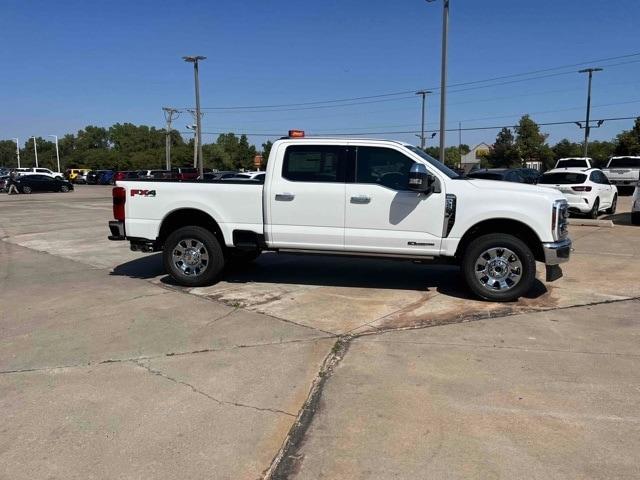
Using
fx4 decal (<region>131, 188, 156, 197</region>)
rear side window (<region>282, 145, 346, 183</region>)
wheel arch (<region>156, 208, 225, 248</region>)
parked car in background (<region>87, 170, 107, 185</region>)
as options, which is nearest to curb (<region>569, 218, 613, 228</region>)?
rear side window (<region>282, 145, 346, 183</region>)

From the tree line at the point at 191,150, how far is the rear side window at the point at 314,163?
16.3 meters

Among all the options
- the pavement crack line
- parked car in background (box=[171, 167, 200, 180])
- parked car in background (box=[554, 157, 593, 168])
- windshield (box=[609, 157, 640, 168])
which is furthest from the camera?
windshield (box=[609, 157, 640, 168])

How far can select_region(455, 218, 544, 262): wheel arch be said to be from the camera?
22.4 ft

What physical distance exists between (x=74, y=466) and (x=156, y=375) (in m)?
1.40

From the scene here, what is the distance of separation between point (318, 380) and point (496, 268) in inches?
131

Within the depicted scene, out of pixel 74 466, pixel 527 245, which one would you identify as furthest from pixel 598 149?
pixel 74 466

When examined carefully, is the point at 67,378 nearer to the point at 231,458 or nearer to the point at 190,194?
the point at 231,458

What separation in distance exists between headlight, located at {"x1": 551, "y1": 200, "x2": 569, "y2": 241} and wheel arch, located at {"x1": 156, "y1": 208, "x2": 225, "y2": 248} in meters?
4.36

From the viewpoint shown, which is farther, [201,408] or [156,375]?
[156,375]

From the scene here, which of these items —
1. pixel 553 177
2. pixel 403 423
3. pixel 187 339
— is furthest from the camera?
pixel 553 177

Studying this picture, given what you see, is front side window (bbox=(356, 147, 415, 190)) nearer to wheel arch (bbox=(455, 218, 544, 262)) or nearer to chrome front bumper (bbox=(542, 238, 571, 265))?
wheel arch (bbox=(455, 218, 544, 262))

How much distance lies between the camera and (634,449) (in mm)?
3379

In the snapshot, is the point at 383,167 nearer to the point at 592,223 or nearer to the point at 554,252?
the point at 554,252

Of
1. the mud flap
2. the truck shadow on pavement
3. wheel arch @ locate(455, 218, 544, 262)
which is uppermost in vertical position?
wheel arch @ locate(455, 218, 544, 262)
